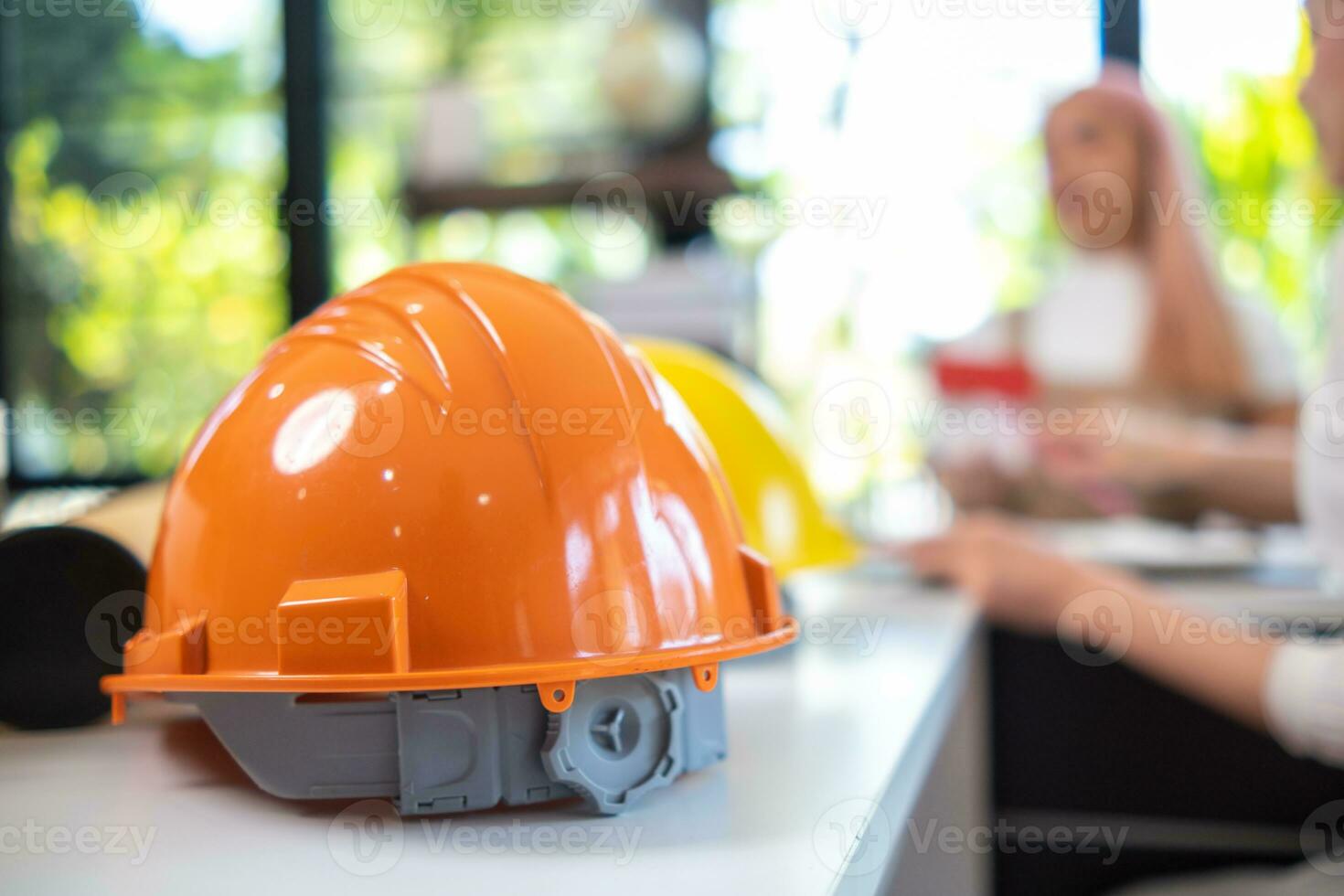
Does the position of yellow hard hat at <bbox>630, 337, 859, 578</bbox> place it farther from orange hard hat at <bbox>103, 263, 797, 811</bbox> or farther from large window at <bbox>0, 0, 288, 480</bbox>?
large window at <bbox>0, 0, 288, 480</bbox>

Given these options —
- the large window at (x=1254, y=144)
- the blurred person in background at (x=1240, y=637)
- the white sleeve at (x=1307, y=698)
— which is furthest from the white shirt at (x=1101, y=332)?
the white sleeve at (x=1307, y=698)

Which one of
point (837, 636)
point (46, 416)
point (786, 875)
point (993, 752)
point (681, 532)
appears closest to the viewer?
point (786, 875)

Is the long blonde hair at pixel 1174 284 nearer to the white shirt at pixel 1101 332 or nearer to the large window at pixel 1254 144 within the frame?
the white shirt at pixel 1101 332

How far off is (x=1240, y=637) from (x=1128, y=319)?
4.32 ft

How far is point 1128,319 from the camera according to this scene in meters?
2.03

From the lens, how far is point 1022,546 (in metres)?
1.00

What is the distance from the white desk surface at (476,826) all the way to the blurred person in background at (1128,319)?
124 centimetres

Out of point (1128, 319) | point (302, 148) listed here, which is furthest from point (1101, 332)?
point (302, 148)

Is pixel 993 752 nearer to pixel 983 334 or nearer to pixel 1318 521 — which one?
pixel 1318 521

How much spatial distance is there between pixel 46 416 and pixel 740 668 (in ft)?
9.21

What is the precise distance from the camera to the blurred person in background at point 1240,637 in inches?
30.9

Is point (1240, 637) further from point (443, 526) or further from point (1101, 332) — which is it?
point (1101, 332)

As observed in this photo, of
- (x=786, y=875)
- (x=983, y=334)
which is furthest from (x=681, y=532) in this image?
(x=983, y=334)

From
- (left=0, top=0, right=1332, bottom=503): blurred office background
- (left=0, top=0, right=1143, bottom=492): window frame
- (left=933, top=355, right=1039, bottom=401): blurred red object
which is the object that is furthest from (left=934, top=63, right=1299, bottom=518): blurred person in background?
(left=0, top=0, right=1143, bottom=492): window frame
